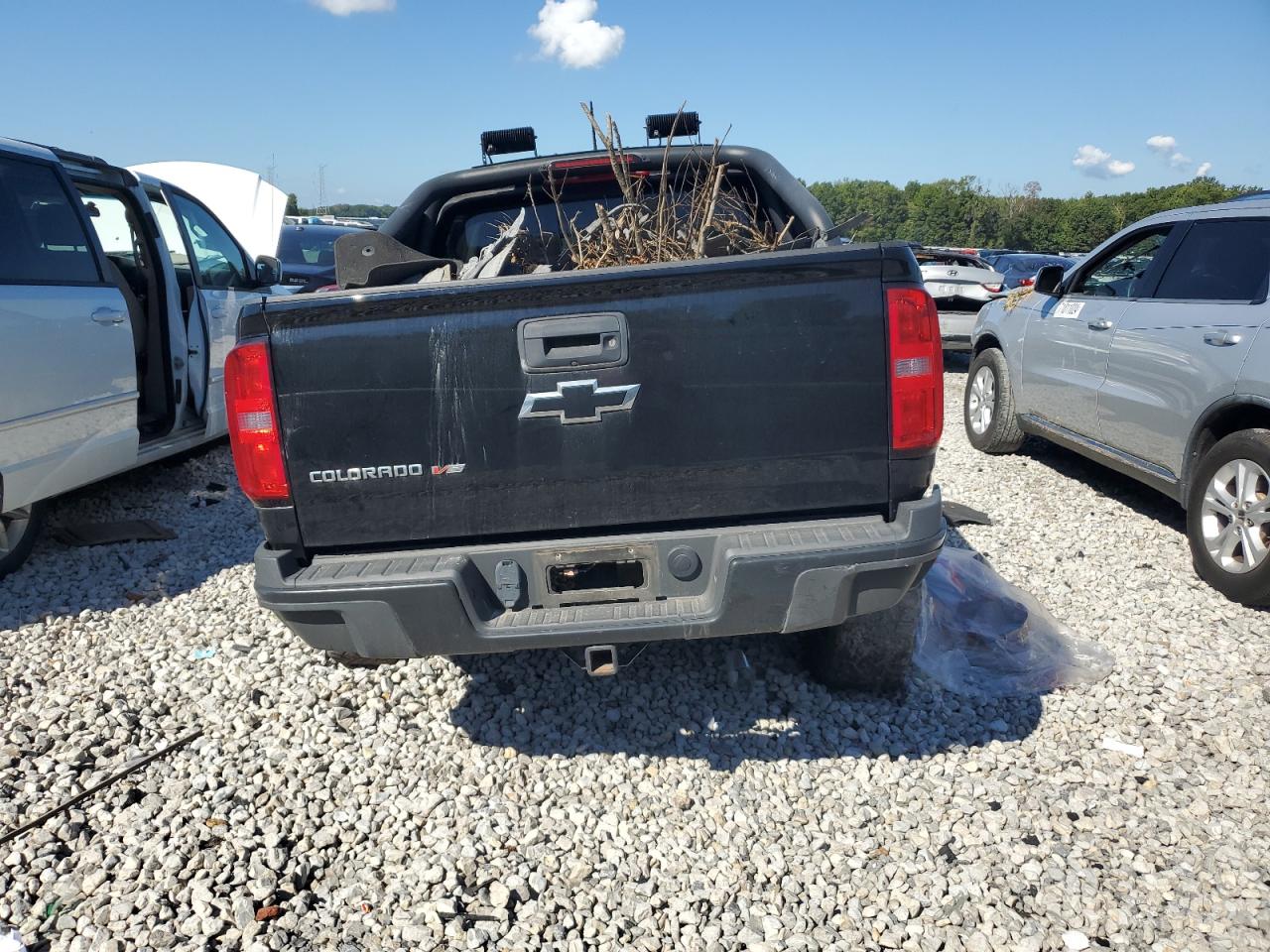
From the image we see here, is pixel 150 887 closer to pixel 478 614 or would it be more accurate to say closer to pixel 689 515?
pixel 478 614

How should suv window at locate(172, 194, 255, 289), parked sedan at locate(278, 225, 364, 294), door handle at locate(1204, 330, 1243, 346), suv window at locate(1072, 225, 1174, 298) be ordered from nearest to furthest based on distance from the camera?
door handle at locate(1204, 330, 1243, 346) < suv window at locate(1072, 225, 1174, 298) < suv window at locate(172, 194, 255, 289) < parked sedan at locate(278, 225, 364, 294)

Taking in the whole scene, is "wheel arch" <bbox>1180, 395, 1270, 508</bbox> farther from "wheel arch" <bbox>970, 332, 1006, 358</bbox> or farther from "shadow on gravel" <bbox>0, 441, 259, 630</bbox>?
"shadow on gravel" <bbox>0, 441, 259, 630</bbox>

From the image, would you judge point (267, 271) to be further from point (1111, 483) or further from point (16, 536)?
point (1111, 483)

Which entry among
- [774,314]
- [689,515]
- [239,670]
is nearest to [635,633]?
[689,515]

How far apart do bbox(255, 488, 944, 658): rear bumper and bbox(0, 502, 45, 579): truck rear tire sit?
294 centimetres

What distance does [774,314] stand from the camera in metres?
2.41

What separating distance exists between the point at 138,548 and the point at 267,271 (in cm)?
290

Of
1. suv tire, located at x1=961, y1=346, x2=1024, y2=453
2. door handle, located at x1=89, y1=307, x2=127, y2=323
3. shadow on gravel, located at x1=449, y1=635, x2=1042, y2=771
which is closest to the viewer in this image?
shadow on gravel, located at x1=449, y1=635, x2=1042, y2=771

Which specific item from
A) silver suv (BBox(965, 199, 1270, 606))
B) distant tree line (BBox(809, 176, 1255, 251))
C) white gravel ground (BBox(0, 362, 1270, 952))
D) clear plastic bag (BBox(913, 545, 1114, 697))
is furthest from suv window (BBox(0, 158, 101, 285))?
distant tree line (BBox(809, 176, 1255, 251))

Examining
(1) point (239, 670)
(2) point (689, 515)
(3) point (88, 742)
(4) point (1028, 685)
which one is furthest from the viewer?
(1) point (239, 670)

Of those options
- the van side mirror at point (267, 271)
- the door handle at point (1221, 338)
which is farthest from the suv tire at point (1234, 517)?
the van side mirror at point (267, 271)

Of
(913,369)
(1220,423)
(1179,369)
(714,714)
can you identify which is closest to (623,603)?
(714,714)

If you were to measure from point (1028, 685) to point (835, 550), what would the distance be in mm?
1514

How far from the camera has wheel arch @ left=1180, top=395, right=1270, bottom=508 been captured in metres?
4.15
